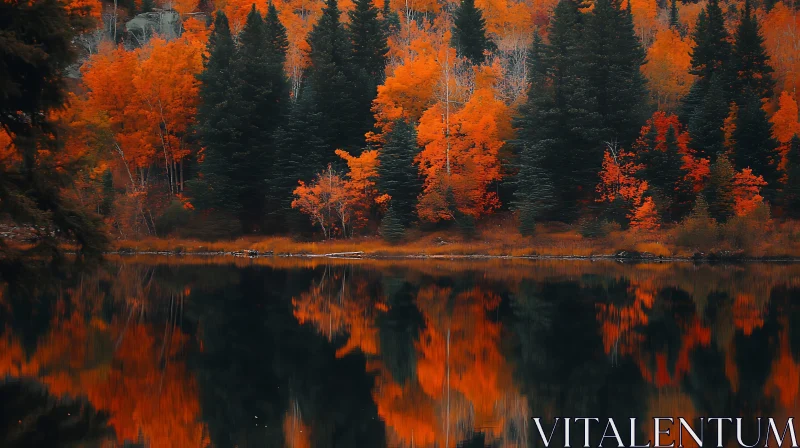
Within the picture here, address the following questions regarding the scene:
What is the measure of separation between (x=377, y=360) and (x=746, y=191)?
135 feet

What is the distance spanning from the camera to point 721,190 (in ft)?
175

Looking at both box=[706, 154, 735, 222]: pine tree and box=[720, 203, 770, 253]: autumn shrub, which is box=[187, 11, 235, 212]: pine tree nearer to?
box=[706, 154, 735, 222]: pine tree

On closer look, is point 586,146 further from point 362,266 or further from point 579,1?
point 362,266

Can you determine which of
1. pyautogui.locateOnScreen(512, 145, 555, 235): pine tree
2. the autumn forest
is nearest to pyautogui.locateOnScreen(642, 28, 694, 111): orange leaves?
the autumn forest

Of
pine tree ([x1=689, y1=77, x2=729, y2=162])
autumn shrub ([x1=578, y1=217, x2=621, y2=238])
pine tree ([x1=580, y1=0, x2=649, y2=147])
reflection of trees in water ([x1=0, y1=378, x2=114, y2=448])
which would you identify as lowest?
reflection of trees in water ([x1=0, y1=378, x2=114, y2=448])

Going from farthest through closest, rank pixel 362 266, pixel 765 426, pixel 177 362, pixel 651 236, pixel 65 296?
pixel 651 236 → pixel 362 266 → pixel 65 296 → pixel 177 362 → pixel 765 426

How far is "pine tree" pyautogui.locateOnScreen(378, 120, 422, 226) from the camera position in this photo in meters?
58.7

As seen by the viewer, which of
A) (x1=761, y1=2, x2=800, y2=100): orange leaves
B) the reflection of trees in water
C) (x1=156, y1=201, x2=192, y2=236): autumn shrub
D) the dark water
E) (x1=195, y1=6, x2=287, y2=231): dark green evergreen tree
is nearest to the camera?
the reflection of trees in water

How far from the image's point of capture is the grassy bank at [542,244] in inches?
1941

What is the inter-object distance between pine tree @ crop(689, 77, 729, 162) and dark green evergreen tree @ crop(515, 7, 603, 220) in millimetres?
6252

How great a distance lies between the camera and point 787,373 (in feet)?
56.9

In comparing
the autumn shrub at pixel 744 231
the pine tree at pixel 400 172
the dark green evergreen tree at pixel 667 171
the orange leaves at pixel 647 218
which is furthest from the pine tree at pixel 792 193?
the pine tree at pixel 400 172

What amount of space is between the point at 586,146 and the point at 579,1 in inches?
554

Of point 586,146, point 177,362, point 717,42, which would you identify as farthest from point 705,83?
point 177,362
